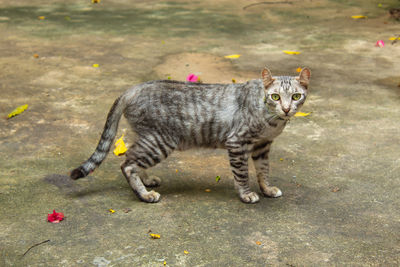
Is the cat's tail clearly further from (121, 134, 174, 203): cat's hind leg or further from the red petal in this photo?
the red petal

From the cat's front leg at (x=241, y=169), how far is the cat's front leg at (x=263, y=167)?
0.50ft

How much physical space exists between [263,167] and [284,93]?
74cm

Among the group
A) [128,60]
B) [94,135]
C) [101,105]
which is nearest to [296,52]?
[128,60]

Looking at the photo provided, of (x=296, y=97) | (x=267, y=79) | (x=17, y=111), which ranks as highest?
(x=267, y=79)

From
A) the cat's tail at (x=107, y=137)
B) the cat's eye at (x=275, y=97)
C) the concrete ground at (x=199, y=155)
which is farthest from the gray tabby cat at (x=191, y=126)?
the concrete ground at (x=199, y=155)

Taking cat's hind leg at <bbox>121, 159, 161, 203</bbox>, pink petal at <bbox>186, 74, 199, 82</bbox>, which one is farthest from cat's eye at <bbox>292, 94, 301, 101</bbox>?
pink petal at <bbox>186, 74, 199, 82</bbox>

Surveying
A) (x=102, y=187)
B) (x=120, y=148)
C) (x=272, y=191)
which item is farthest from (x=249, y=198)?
(x=120, y=148)

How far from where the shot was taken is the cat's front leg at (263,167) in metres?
4.41

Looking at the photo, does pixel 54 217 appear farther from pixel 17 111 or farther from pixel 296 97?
pixel 17 111

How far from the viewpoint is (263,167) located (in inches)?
176

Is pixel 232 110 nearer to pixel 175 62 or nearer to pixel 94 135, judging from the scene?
pixel 94 135

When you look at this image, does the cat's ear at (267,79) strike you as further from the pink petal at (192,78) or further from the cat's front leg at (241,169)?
the pink petal at (192,78)

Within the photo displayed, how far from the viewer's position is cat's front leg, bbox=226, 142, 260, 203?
167 inches

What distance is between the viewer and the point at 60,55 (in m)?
7.80
